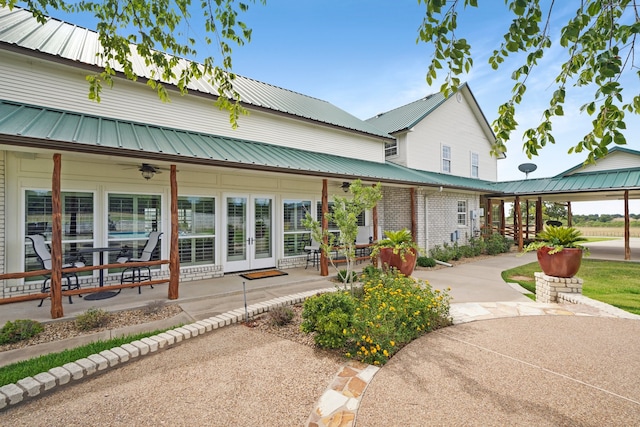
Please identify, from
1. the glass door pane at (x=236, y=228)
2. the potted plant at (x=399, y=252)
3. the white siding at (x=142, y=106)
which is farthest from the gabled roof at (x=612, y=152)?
the glass door pane at (x=236, y=228)

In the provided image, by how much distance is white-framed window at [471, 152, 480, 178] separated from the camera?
17234 mm

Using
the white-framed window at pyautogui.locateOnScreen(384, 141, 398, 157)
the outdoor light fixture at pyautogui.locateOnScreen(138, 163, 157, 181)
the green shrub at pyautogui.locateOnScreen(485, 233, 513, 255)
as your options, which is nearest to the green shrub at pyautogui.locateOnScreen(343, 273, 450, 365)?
the outdoor light fixture at pyautogui.locateOnScreen(138, 163, 157, 181)

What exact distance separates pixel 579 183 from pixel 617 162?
7.41ft

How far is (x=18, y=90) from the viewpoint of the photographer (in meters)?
6.41

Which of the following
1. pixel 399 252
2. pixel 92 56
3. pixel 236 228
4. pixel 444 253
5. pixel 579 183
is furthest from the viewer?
pixel 579 183

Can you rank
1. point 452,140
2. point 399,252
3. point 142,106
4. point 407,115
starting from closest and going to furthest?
point 399,252 → point 142,106 → point 407,115 → point 452,140

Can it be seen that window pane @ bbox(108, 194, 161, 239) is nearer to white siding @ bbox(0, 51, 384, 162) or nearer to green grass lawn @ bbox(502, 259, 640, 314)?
white siding @ bbox(0, 51, 384, 162)

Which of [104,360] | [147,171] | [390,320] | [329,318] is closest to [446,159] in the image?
[390,320]

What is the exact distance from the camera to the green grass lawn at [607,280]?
679 centimetres

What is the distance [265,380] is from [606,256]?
58.0ft

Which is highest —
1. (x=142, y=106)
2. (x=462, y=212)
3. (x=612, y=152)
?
(x=612, y=152)

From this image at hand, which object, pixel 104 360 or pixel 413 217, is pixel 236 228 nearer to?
pixel 104 360

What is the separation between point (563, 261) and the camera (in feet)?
20.1

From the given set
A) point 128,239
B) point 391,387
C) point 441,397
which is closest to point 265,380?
point 391,387
